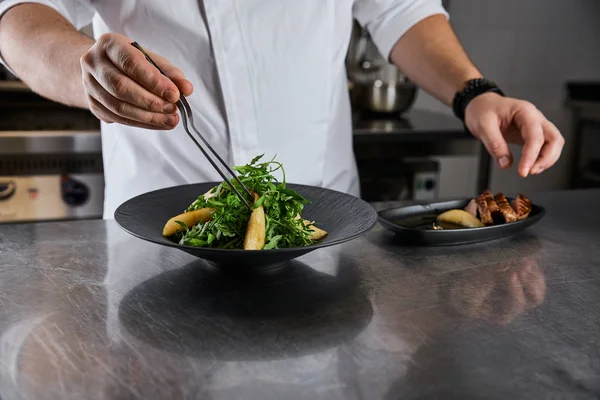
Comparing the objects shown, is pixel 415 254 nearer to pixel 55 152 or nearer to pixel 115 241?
pixel 115 241

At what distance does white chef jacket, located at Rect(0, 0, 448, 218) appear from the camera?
1.32 m

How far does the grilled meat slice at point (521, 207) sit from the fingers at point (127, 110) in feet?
1.87

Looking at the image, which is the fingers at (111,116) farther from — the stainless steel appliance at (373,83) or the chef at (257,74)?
the stainless steel appliance at (373,83)

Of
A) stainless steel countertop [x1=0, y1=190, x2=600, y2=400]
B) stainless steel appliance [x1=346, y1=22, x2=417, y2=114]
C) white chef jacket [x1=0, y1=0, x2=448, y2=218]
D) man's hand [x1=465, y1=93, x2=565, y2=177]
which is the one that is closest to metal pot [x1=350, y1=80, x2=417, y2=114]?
stainless steel appliance [x1=346, y1=22, x2=417, y2=114]

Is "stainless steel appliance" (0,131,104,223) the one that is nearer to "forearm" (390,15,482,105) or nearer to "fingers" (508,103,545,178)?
"forearm" (390,15,482,105)

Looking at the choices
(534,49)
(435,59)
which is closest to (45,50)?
(435,59)

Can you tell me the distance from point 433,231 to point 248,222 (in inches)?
11.5

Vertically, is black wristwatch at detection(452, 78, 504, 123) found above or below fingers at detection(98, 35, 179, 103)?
below

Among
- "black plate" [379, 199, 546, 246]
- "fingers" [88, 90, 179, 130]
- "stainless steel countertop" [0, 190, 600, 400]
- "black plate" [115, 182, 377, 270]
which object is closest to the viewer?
"stainless steel countertop" [0, 190, 600, 400]

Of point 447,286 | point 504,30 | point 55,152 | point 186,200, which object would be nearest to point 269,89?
point 186,200

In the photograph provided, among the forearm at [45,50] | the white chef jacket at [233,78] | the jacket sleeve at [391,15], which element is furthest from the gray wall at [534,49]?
the forearm at [45,50]

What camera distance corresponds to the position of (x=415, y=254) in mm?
996

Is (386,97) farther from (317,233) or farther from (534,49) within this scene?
(317,233)

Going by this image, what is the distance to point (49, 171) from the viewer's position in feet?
6.38
